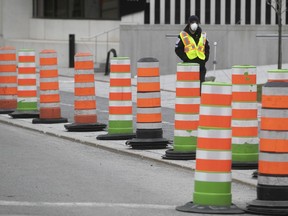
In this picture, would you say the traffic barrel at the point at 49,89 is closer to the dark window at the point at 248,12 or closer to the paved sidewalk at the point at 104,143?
the paved sidewalk at the point at 104,143

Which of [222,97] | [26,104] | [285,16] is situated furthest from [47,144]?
[285,16]

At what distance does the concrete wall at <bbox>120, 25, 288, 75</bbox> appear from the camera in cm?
3331

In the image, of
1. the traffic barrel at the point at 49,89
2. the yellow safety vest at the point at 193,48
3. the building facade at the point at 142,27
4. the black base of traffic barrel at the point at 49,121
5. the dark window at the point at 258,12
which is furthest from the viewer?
the dark window at the point at 258,12

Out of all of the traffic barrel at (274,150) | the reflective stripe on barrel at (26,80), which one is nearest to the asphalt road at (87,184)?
the traffic barrel at (274,150)

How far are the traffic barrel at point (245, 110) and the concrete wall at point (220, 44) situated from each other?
20.0 m

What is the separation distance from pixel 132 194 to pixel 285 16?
93.0ft

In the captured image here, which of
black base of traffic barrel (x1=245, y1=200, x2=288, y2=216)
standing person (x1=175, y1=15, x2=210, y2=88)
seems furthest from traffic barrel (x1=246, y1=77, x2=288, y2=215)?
standing person (x1=175, y1=15, x2=210, y2=88)

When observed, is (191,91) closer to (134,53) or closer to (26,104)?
(26,104)

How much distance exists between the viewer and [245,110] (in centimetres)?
1312

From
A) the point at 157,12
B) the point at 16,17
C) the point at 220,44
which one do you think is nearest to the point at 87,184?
the point at 220,44

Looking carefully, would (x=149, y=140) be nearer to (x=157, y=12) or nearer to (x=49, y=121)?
(x=49, y=121)

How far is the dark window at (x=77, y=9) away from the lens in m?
39.8

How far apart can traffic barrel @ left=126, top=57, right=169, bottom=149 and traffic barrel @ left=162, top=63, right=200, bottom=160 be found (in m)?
1.16

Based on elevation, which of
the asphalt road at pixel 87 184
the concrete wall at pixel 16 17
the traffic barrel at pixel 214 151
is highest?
the concrete wall at pixel 16 17
